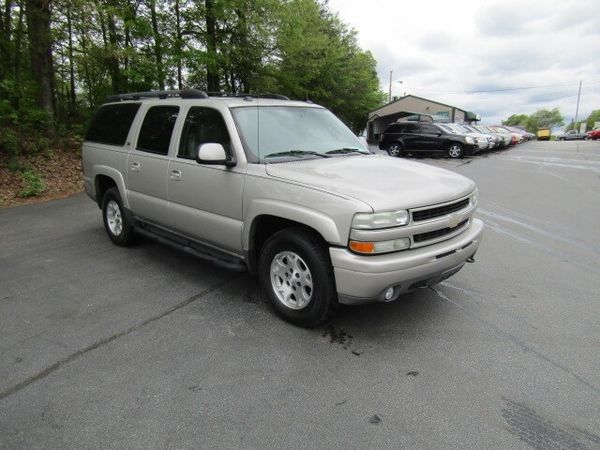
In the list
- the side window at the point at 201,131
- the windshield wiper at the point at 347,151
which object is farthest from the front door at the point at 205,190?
the windshield wiper at the point at 347,151

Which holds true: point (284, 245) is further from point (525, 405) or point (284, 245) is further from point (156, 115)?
point (156, 115)

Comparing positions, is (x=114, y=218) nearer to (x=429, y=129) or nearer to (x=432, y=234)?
(x=432, y=234)

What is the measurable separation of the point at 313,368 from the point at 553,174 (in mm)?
13602

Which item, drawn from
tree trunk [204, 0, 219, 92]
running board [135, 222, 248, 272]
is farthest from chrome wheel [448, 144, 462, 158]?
running board [135, 222, 248, 272]

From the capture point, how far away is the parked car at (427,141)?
19594 mm

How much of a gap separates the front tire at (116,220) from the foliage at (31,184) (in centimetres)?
498

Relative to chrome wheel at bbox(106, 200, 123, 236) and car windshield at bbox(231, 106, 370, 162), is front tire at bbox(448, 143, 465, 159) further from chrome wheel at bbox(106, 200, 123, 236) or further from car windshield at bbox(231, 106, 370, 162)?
chrome wheel at bbox(106, 200, 123, 236)

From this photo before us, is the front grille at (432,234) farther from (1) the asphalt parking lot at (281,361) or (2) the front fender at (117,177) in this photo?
(2) the front fender at (117,177)

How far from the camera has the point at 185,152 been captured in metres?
4.55

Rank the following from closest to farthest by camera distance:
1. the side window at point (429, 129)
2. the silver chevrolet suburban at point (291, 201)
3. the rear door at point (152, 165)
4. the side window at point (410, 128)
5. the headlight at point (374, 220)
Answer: the headlight at point (374, 220)
the silver chevrolet suburban at point (291, 201)
the rear door at point (152, 165)
the side window at point (429, 129)
the side window at point (410, 128)

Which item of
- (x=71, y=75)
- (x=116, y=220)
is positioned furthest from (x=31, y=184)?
(x=71, y=75)

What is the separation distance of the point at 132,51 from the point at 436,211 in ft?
42.8

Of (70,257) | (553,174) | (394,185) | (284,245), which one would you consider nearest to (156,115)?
(70,257)

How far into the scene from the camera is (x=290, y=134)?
168 inches
